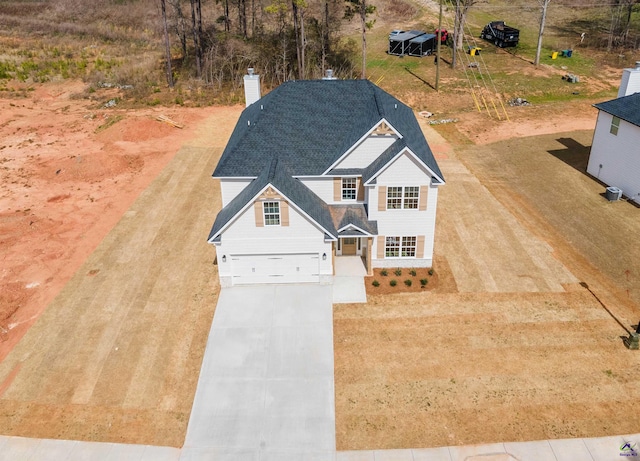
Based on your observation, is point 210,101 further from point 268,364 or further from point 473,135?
point 268,364

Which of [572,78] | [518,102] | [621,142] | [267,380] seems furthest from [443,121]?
[267,380]

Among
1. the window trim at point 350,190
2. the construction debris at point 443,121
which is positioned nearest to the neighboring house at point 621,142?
the construction debris at point 443,121

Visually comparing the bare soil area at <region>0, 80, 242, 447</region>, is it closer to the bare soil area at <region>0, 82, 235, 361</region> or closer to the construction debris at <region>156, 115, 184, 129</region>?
the bare soil area at <region>0, 82, 235, 361</region>

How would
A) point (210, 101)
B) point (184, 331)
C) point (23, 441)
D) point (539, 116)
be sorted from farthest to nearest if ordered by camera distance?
point (210, 101), point (539, 116), point (184, 331), point (23, 441)

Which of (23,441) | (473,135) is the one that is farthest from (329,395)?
(473,135)

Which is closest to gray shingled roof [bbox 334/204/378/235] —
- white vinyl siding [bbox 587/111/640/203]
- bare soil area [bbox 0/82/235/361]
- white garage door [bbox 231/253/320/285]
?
white garage door [bbox 231/253/320/285]

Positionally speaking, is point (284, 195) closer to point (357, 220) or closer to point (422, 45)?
point (357, 220)
